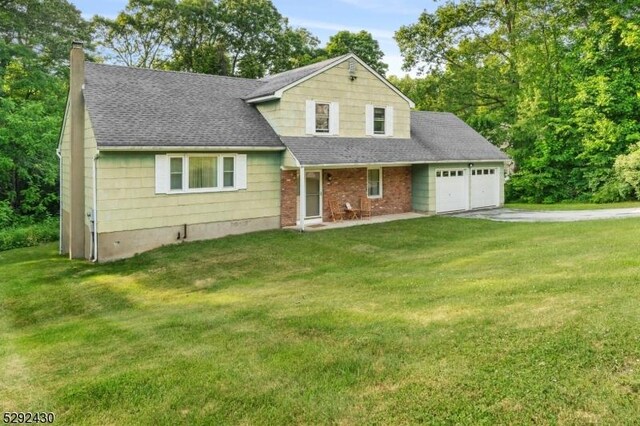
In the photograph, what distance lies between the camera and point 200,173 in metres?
15.9

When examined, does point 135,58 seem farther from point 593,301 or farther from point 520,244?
point 593,301

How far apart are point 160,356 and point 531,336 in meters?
4.56

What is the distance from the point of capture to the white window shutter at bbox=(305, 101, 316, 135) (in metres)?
18.6

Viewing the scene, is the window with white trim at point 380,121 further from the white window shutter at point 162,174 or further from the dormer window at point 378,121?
the white window shutter at point 162,174

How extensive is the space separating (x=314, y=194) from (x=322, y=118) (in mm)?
3118

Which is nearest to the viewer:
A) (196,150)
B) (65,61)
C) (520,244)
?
(520,244)

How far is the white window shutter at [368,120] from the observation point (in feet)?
66.7

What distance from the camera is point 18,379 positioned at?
572 cm

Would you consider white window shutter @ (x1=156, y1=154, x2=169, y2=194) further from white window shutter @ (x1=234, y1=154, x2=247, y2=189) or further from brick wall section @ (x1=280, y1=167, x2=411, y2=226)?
brick wall section @ (x1=280, y1=167, x2=411, y2=226)

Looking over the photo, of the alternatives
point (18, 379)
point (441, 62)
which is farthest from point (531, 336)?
point (441, 62)

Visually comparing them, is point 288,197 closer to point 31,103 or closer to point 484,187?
point 484,187

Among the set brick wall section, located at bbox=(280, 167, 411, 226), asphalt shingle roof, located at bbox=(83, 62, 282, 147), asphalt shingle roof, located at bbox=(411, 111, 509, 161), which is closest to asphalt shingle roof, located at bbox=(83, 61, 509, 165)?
asphalt shingle roof, located at bbox=(83, 62, 282, 147)

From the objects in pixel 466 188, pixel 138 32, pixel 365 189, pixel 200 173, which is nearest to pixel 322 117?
pixel 365 189

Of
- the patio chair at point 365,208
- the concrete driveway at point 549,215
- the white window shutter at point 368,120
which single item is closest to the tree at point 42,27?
the white window shutter at point 368,120
